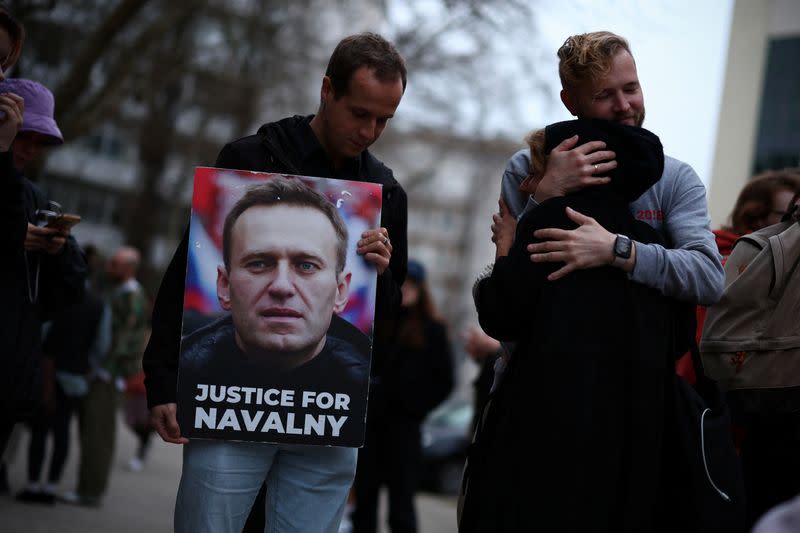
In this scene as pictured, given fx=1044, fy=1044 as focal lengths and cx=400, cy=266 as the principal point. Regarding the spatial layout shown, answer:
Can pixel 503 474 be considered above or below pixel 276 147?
below

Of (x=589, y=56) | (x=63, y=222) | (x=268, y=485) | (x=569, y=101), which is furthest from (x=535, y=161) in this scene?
(x=63, y=222)

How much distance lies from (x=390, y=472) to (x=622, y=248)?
15.4ft

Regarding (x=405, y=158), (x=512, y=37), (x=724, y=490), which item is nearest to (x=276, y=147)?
(x=724, y=490)

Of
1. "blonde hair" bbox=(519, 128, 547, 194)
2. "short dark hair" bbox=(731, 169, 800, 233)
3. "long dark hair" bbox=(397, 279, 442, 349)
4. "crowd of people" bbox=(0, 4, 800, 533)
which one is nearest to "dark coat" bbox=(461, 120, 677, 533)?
"crowd of people" bbox=(0, 4, 800, 533)

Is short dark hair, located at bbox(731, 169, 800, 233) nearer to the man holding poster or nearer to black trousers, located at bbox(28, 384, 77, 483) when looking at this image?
the man holding poster

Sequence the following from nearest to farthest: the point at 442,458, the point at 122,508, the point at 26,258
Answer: the point at 26,258 < the point at 122,508 < the point at 442,458

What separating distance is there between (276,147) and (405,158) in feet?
95.1

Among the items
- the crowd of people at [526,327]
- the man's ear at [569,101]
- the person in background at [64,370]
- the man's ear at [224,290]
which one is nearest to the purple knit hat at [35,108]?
the crowd of people at [526,327]

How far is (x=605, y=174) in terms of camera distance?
3.12 m

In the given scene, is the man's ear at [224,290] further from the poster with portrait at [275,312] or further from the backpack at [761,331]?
the backpack at [761,331]

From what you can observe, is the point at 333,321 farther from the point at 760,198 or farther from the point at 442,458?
the point at 442,458

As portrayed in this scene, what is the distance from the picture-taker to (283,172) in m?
3.51

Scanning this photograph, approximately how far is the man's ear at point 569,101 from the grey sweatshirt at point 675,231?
8.6 inches

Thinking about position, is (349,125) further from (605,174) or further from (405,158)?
(405,158)
